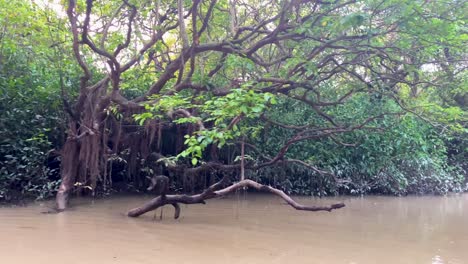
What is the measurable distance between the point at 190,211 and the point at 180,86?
2.05 metres

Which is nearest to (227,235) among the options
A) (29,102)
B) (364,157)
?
(29,102)

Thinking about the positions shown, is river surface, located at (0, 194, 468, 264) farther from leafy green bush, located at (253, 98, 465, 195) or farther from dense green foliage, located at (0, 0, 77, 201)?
leafy green bush, located at (253, 98, 465, 195)

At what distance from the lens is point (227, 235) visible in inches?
216

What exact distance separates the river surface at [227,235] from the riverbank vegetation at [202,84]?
73 centimetres

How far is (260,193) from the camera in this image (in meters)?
10.1

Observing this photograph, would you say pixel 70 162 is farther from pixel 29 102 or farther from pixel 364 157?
pixel 364 157

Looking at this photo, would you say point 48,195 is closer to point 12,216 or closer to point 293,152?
point 12,216

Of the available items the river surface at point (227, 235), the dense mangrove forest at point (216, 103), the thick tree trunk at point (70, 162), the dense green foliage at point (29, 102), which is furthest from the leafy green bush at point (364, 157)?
the dense green foliage at point (29, 102)

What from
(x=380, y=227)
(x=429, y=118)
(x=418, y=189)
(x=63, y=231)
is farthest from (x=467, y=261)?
(x=418, y=189)

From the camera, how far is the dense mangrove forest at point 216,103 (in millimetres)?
6309

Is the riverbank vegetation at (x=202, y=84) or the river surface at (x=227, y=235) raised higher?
the riverbank vegetation at (x=202, y=84)

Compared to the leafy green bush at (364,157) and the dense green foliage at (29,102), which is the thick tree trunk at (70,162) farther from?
the leafy green bush at (364,157)

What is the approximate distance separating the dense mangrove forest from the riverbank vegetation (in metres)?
0.03

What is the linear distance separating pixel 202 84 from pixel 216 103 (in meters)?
2.79
